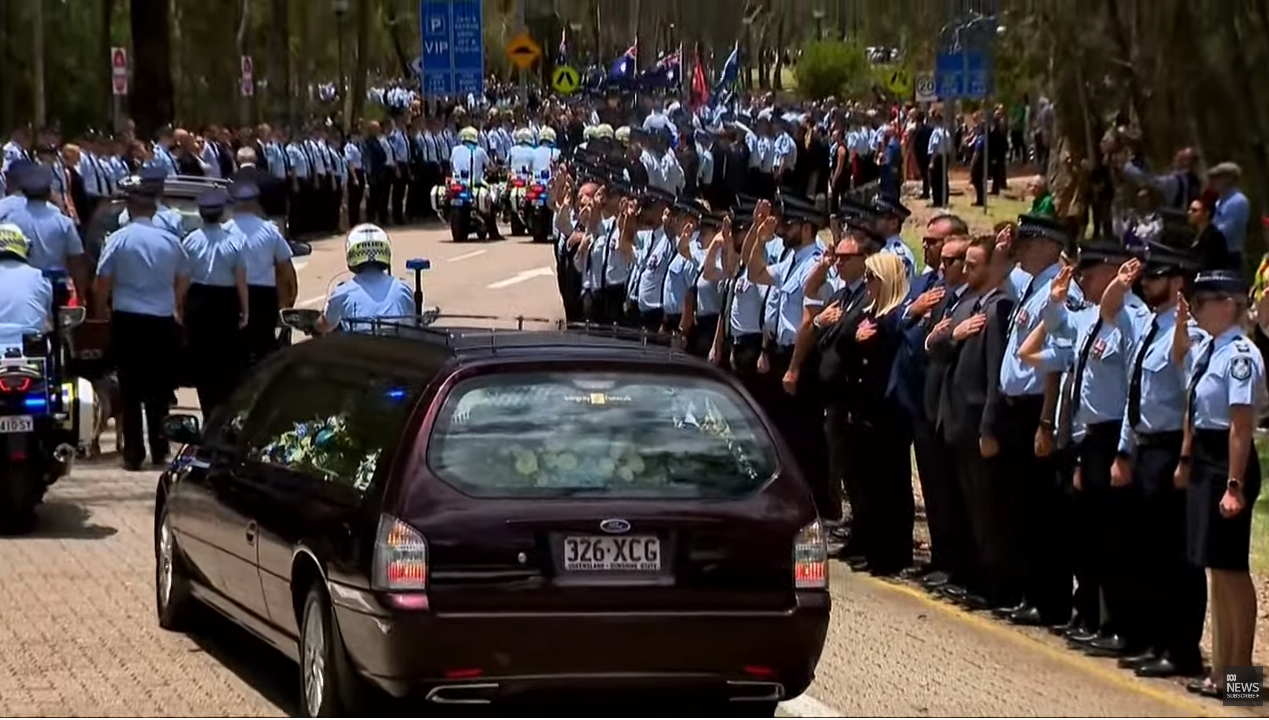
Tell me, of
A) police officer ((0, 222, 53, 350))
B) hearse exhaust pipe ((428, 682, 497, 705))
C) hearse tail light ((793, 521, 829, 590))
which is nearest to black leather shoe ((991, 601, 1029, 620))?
hearse tail light ((793, 521, 829, 590))

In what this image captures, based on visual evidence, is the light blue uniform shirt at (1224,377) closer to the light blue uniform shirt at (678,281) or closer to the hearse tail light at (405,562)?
the hearse tail light at (405,562)

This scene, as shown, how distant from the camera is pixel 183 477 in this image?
10.9m

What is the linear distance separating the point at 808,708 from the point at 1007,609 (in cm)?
281

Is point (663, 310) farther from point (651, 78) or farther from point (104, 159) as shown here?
point (651, 78)

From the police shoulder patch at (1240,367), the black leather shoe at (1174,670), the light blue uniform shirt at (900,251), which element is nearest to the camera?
the police shoulder patch at (1240,367)

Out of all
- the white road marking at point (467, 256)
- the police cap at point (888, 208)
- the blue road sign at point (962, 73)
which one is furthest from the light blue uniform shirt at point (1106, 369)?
the blue road sign at point (962, 73)

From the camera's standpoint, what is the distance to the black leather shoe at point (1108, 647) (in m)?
11.2

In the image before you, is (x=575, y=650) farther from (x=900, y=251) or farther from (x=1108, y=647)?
(x=900, y=251)

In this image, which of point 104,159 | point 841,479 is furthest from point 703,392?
point 104,159

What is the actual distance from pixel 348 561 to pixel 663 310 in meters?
9.89

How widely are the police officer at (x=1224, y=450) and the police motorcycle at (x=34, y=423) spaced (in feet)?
22.3

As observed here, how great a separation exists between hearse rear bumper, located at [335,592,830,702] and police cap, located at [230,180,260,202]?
8882 millimetres

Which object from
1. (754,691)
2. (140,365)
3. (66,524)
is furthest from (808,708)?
(140,365)

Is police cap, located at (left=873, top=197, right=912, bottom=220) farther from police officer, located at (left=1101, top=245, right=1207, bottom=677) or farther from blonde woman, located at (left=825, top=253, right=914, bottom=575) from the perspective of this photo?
police officer, located at (left=1101, top=245, right=1207, bottom=677)
